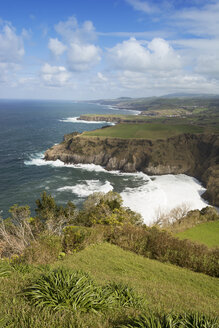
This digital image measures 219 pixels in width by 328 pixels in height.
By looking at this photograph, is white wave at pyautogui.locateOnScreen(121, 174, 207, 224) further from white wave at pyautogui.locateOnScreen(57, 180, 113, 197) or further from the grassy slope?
the grassy slope

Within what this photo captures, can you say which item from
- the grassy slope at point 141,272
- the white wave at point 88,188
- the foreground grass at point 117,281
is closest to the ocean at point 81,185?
the white wave at point 88,188

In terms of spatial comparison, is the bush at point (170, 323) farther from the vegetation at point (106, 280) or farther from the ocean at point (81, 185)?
the ocean at point (81, 185)

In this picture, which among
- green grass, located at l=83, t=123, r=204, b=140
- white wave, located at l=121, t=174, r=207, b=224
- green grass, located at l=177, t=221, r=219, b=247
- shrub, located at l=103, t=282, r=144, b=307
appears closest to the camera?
shrub, located at l=103, t=282, r=144, b=307

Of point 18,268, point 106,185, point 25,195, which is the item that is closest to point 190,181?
point 106,185

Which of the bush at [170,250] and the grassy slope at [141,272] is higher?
the grassy slope at [141,272]

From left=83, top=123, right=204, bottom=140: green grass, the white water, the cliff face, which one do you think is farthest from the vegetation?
left=83, top=123, right=204, bottom=140: green grass

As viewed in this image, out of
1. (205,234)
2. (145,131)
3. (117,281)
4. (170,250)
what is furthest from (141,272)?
(145,131)

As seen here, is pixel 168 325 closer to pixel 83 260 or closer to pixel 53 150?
pixel 83 260
